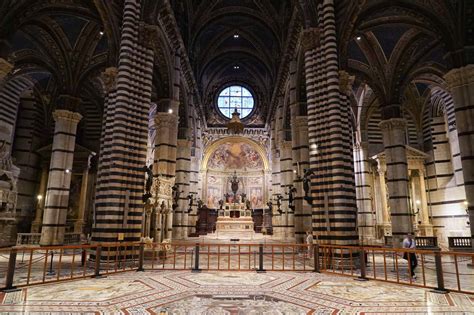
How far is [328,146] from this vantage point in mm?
11664

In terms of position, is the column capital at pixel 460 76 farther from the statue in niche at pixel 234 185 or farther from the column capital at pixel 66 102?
the statue in niche at pixel 234 185

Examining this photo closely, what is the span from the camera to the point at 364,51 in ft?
60.4

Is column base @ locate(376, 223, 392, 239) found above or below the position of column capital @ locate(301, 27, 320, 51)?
below

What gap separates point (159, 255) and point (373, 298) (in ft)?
30.2

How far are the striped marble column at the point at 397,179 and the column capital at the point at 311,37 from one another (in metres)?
8.89

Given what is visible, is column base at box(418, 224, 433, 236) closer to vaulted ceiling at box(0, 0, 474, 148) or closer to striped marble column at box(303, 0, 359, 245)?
vaulted ceiling at box(0, 0, 474, 148)

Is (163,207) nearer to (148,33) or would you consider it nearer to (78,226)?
(148,33)

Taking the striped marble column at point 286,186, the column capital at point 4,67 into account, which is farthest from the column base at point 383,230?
the column capital at point 4,67

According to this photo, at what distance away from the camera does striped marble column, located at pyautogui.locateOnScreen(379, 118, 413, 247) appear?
1761cm

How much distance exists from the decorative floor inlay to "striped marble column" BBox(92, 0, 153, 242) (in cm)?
273

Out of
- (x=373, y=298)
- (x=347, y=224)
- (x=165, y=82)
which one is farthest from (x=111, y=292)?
(x=165, y=82)

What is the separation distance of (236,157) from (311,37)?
2729 centimetres

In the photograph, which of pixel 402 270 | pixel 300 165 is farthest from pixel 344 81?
pixel 402 270

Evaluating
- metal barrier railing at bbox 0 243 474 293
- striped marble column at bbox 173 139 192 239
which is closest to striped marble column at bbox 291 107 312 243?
metal barrier railing at bbox 0 243 474 293
